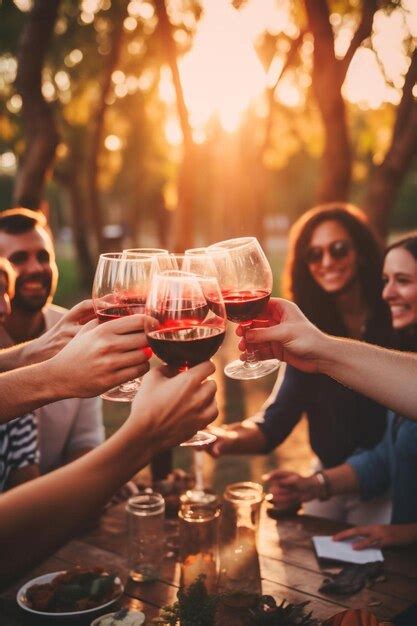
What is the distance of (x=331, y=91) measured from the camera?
7000 millimetres

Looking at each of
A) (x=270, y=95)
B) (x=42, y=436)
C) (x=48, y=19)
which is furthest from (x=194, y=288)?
(x=270, y=95)

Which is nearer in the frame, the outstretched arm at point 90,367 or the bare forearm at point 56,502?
the bare forearm at point 56,502

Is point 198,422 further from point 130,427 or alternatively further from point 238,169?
point 238,169

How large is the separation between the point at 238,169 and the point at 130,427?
14786 millimetres

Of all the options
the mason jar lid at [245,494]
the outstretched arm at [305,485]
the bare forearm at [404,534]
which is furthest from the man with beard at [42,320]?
the bare forearm at [404,534]

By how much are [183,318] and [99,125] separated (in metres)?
15.5

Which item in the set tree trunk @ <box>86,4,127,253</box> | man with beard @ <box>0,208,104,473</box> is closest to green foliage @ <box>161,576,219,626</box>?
man with beard @ <box>0,208,104,473</box>

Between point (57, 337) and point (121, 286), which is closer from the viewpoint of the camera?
point (121, 286)

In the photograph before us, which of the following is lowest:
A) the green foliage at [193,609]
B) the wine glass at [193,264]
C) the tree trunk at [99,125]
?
the green foliage at [193,609]

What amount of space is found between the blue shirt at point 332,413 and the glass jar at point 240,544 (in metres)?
1.58

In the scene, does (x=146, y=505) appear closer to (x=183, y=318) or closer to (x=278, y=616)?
(x=278, y=616)

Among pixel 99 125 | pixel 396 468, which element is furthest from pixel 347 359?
pixel 99 125

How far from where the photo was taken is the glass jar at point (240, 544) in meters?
2.32

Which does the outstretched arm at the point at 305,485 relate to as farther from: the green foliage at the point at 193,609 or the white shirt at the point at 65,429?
the white shirt at the point at 65,429
